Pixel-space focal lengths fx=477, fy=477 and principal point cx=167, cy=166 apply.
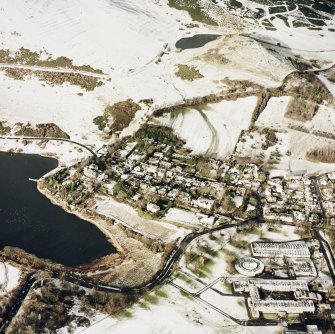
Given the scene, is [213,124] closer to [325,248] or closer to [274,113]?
[274,113]

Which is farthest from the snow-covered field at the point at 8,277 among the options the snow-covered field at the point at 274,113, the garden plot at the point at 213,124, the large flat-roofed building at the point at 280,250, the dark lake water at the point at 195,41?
the dark lake water at the point at 195,41

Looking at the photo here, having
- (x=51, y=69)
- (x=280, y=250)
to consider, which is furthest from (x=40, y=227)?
(x=51, y=69)

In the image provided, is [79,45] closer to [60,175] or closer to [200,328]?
[60,175]

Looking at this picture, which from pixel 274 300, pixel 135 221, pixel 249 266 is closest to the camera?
pixel 274 300

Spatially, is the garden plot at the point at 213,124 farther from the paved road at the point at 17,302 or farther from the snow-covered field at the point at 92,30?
the paved road at the point at 17,302

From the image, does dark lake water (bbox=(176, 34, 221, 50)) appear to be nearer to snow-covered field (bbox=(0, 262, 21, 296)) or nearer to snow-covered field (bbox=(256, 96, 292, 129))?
snow-covered field (bbox=(256, 96, 292, 129))

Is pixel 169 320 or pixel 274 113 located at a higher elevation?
pixel 274 113

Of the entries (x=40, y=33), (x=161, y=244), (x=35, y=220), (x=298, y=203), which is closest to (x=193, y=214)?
(x=161, y=244)
